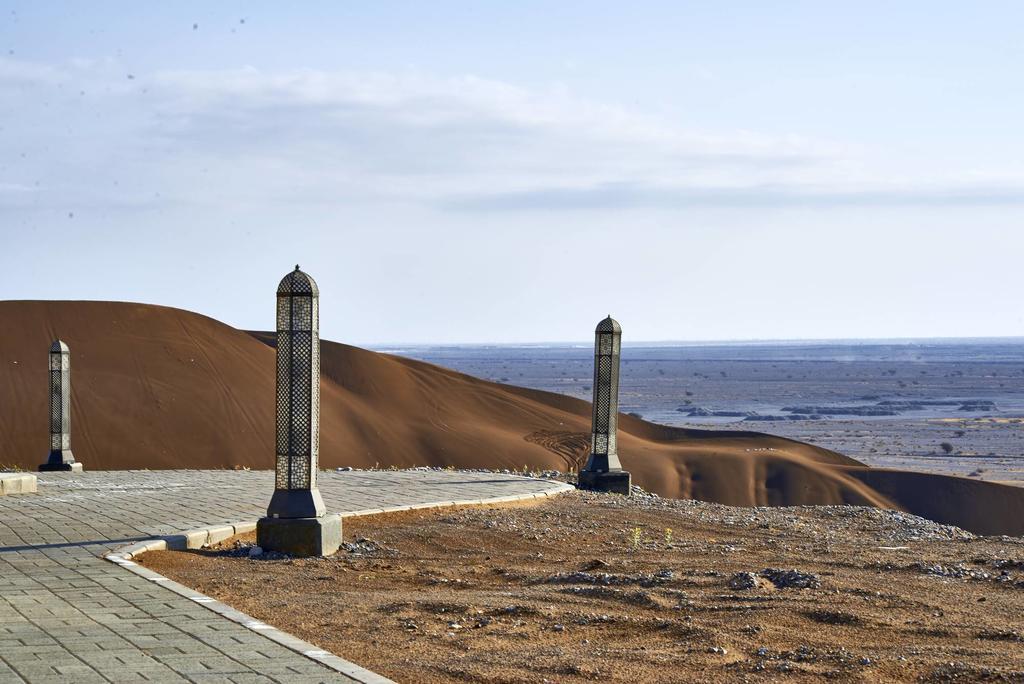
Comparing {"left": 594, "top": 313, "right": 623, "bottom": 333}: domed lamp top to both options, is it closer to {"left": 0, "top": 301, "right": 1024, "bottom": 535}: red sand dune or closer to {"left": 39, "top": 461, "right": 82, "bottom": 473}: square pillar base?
{"left": 39, "top": 461, "right": 82, "bottom": 473}: square pillar base

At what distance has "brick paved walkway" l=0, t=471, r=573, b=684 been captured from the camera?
6238 mm

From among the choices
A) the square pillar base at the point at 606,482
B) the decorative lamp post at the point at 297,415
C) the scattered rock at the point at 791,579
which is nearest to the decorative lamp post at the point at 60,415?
the square pillar base at the point at 606,482

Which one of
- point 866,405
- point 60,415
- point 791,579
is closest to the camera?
point 791,579

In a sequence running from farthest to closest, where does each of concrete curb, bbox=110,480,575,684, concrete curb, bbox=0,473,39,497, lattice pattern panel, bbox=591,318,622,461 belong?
lattice pattern panel, bbox=591,318,622,461
concrete curb, bbox=0,473,39,497
concrete curb, bbox=110,480,575,684

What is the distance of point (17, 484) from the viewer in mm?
14836

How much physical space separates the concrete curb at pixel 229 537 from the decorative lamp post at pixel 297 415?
0.64 meters

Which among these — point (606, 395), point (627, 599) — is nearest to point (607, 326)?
point (606, 395)

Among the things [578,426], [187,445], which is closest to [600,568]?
[187,445]

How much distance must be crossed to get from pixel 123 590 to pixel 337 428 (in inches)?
956

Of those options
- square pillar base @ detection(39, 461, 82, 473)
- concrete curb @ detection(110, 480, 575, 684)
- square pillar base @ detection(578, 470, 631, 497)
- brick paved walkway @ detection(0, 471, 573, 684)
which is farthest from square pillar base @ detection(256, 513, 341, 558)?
square pillar base @ detection(39, 461, 82, 473)

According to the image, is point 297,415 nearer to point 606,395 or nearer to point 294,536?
point 294,536

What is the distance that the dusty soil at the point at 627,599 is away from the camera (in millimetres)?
6828

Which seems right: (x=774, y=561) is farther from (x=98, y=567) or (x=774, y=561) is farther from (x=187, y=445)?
(x=187, y=445)

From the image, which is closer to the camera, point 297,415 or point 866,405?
point 297,415
